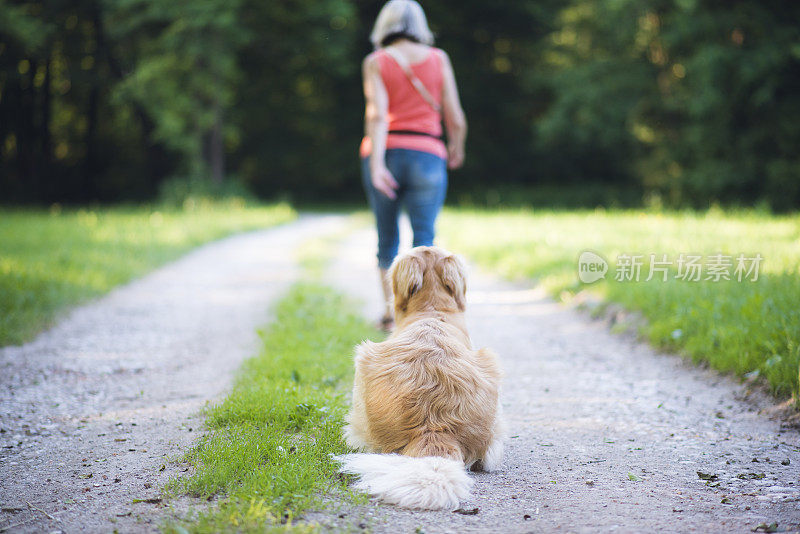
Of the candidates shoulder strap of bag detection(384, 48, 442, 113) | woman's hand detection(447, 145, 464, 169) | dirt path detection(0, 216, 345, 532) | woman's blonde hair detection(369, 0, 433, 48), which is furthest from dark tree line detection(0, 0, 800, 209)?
shoulder strap of bag detection(384, 48, 442, 113)

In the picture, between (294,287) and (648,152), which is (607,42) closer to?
(648,152)

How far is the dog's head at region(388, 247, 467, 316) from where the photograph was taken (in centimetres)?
371

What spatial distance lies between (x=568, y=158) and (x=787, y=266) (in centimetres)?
2807

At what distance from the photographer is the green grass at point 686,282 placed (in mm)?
4648

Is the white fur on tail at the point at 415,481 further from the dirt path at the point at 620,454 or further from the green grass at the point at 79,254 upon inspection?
the green grass at the point at 79,254

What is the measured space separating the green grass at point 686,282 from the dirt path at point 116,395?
145 inches

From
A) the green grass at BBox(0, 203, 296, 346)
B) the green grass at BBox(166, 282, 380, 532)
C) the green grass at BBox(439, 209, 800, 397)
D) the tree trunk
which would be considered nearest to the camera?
the green grass at BBox(166, 282, 380, 532)

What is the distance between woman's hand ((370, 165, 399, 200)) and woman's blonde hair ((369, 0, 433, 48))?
110 cm

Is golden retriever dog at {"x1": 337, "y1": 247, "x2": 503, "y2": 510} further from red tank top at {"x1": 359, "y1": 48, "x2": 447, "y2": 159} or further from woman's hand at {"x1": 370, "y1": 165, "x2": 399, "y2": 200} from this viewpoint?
red tank top at {"x1": 359, "y1": 48, "x2": 447, "y2": 159}

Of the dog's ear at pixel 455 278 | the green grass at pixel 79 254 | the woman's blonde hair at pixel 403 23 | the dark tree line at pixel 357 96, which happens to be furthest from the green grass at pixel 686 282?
the dark tree line at pixel 357 96

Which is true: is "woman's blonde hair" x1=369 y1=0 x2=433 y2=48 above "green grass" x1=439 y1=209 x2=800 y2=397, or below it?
above

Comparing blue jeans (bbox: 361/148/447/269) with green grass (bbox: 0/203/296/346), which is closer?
blue jeans (bbox: 361/148/447/269)

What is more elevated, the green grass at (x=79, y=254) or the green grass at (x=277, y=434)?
the green grass at (x=79, y=254)

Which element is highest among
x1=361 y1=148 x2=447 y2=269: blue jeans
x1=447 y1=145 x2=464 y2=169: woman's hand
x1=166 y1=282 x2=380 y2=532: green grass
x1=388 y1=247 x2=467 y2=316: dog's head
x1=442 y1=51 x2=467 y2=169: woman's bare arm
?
x1=442 y1=51 x2=467 y2=169: woman's bare arm
